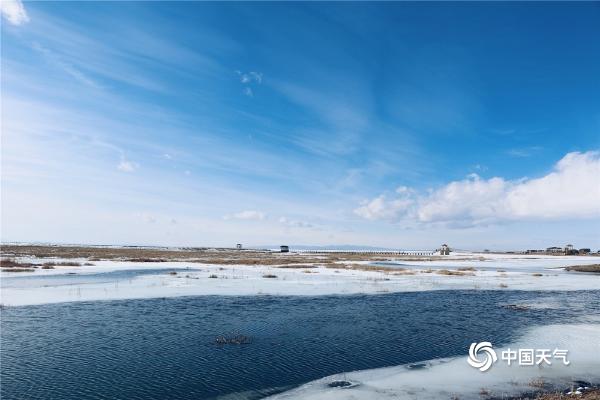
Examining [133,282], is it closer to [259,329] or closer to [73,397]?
[259,329]

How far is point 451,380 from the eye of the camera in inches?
530

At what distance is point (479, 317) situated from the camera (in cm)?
2500

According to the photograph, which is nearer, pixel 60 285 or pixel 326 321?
pixel 326 321

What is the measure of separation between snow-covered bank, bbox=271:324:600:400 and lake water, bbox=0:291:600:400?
3.61ft

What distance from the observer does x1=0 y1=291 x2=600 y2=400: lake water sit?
43.3 ft

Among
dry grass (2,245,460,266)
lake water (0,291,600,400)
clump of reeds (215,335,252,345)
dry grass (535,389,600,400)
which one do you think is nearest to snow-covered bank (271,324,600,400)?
dry grass (535,389,600,400)

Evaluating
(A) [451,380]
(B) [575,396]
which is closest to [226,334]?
(A) [451,380]

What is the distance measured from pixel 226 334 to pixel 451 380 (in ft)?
34.8

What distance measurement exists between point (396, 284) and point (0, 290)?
35295mm

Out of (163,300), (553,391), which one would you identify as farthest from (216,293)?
(553,391)

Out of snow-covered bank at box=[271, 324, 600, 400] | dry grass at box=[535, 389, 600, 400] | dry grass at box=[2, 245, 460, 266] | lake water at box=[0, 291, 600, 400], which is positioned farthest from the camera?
dry grass at box=[2, 245, 460, 266]

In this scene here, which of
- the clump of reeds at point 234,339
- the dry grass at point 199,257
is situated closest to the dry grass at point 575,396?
the clump of reeds at point 234,339

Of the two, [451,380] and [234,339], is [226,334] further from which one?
[451,380]

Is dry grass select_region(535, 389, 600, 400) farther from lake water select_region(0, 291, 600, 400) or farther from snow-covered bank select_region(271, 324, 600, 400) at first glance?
lake water select_region(0, 291, 600, 400)
